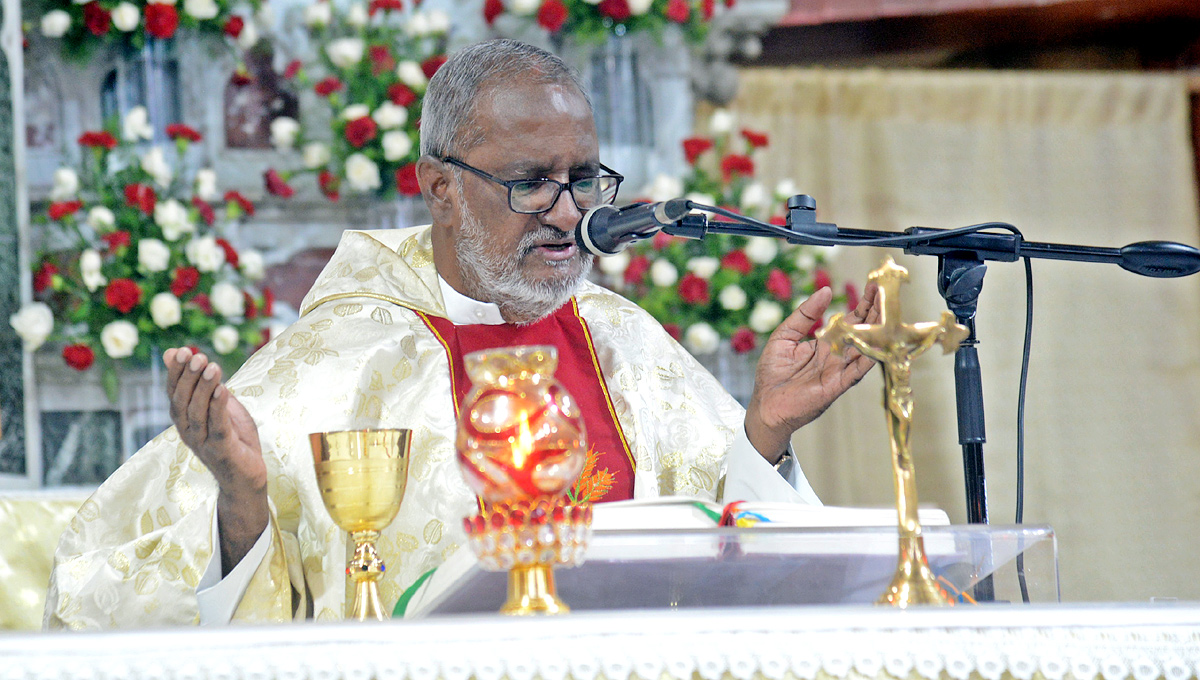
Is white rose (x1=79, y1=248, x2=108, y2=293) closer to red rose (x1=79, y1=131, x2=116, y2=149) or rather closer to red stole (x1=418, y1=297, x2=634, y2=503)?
red rose (x1=79, y1=131, x2=116, y2=149)

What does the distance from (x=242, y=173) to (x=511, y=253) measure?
2239 mm

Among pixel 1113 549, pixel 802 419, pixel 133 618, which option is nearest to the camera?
pixel 133 618

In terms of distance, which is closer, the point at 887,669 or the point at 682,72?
the point at 887,669

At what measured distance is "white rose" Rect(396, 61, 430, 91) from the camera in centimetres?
416

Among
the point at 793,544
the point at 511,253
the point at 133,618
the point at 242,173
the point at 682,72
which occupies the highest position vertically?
the point at 682,72

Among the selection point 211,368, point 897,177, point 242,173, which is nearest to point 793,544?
point 211,368

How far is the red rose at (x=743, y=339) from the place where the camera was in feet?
14.0

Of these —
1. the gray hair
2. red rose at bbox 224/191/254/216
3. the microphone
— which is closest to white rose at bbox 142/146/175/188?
red rose at bbox 224/191/254/216

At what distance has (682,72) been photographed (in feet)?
16.4

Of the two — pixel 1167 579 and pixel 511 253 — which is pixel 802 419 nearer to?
pixel 511 253

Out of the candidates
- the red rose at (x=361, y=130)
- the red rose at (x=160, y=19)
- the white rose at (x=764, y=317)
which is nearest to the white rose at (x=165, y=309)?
the red rose at (x=361, y=130)

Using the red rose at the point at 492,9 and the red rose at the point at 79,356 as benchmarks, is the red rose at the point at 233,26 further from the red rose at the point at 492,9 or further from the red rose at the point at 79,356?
the red rose at the point at 79,356

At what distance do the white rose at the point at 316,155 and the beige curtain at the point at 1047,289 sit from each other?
6.73ft

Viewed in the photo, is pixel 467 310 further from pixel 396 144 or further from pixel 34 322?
pixel 34 322
